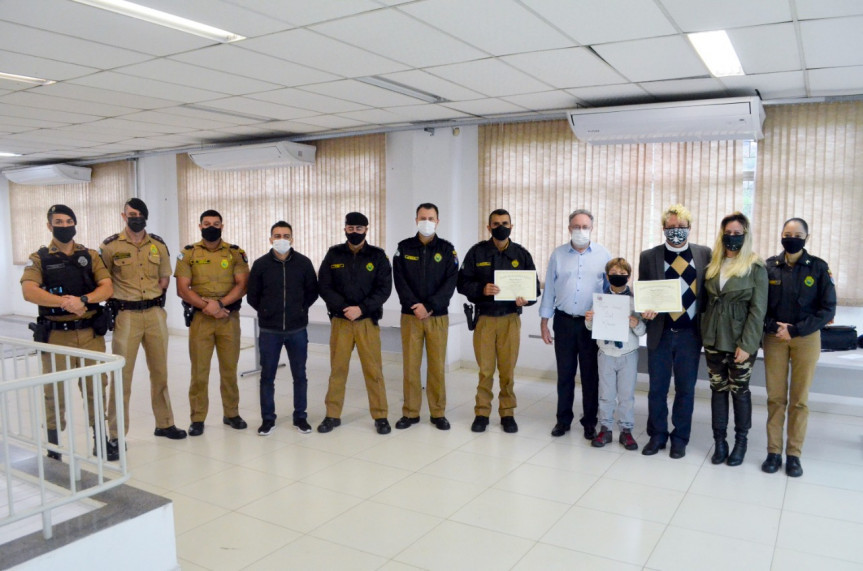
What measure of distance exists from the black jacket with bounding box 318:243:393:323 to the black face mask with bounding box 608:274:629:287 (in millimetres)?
1580

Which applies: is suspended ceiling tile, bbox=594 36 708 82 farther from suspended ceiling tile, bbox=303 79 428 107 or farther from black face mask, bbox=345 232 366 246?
black face mask, bbox=345 232 366 246

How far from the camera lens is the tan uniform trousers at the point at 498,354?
465 centimetres

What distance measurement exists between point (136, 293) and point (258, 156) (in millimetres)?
3569

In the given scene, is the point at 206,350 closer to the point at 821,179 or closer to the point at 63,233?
the point at 63,233

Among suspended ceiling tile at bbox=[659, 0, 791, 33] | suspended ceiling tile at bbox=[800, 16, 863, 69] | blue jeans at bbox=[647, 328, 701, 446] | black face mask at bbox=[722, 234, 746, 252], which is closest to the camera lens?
suspended ceiling tile at bbox=[659, 0, 791, 33]

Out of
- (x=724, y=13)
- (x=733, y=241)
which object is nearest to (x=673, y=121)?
(x=733, y=241)

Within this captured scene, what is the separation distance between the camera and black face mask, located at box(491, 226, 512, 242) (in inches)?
181

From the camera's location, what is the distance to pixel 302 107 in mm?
5762

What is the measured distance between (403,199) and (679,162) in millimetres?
2986

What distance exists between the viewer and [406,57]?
4.09 m

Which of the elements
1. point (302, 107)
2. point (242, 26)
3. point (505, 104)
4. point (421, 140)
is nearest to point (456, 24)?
point (242, 26)

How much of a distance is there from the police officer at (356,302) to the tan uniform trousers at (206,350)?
2.44 feet

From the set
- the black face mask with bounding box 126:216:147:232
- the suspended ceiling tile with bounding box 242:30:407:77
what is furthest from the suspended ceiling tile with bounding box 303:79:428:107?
the black face mask with bounding box 126:216:147:232

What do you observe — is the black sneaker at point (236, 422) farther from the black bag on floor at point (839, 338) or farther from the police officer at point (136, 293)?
the black bag on floor at point (839, 338)
